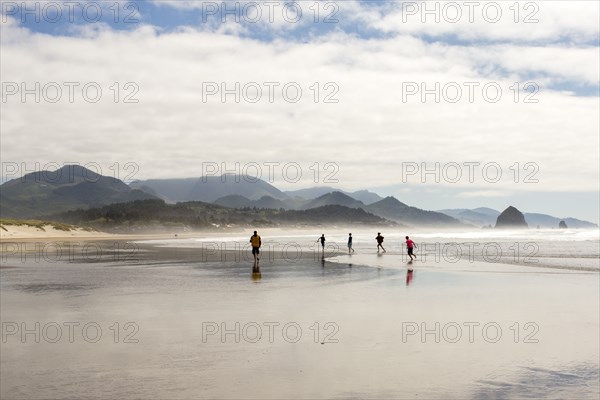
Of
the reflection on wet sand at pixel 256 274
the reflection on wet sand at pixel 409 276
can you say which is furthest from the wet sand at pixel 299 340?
the reflection on wet sand at pixel 256 274

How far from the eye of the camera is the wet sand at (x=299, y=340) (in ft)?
29.8

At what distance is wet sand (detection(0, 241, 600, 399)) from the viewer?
907 cm

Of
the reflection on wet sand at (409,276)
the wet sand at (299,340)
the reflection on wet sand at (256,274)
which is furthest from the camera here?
the reflection on wet sand at (256,274)

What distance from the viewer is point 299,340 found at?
40.5 ft

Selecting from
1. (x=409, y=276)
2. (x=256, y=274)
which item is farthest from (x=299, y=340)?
(x=256, y=274)

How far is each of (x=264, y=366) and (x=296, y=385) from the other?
4.15 feet

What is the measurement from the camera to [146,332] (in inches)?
513

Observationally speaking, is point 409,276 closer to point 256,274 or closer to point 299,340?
point 256,274

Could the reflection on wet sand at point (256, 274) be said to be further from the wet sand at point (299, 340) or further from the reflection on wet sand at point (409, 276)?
the reflection on wet sand at point (409, 276)

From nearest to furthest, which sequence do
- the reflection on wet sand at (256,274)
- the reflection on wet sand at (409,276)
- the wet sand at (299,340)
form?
the wet sand at (299,340) → the reflection on wet sand at (409,276) → the reflection on wet sand at (256,274)

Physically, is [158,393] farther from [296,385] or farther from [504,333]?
[504,333]

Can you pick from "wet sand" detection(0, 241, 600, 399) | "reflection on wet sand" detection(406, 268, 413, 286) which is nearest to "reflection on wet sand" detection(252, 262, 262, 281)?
"wet sand" detection(0, 241, 600, 399)

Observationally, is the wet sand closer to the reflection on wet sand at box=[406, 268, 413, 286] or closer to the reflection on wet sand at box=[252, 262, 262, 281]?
the reflection on wet sand at box=[406, 268, 413, 286]

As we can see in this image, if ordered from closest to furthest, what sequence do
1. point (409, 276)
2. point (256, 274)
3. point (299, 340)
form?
point (299, 340) → point (409, 276) → point (256, 274)
